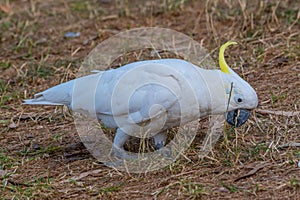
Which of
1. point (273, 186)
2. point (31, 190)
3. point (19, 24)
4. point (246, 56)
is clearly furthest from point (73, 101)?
point (19, 24)

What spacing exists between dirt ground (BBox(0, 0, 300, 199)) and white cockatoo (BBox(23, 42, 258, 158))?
7.7 inches

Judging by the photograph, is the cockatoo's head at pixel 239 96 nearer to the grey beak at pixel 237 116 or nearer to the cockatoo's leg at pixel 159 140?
the grey beak at pixel 237 116

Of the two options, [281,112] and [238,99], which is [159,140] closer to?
[238,99]

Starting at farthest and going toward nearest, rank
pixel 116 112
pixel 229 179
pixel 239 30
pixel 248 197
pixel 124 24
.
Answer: pixel 124 24, pixel 239 30, pixel 116 112, pixel 229 179, pixel 248 197

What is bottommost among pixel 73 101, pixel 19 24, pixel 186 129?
pixel 19 24

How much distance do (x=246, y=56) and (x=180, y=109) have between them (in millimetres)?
1869

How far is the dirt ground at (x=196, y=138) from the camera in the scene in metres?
3.10

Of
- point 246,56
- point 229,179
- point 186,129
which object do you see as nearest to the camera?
point 229,179

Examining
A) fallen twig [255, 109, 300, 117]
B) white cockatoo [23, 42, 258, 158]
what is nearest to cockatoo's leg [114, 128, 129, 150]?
white cockatoo [23, 42, 258, 158]

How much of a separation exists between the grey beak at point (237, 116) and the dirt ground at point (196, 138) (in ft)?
0.27

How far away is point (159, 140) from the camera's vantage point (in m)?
3.51

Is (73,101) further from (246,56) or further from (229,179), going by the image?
(246,56)

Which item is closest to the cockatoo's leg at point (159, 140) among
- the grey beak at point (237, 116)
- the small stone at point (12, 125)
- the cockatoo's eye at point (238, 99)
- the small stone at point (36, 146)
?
the grey beak at point (237, 116)

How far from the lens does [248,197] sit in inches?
114
